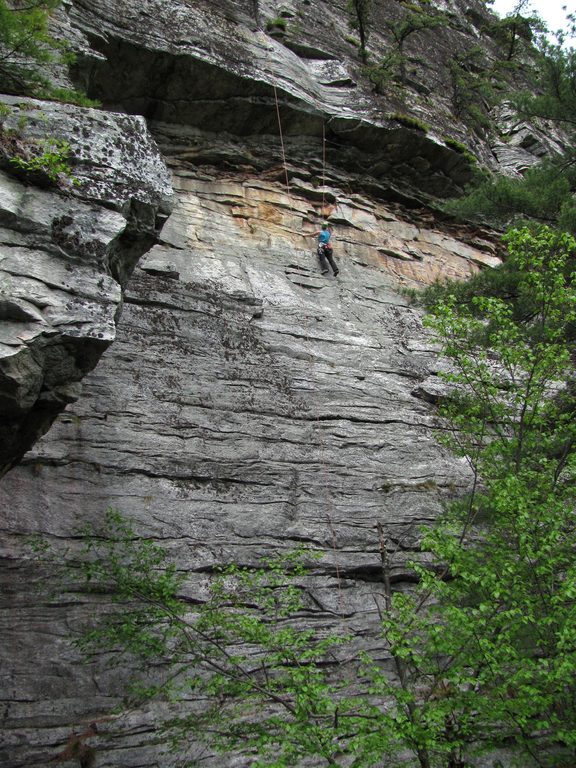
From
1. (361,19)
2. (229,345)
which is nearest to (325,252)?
(229,345)

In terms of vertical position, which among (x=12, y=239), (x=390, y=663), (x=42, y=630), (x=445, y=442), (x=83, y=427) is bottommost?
(x=42, y=630)

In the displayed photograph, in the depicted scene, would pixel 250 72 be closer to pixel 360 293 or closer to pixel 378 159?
pixel 378 159

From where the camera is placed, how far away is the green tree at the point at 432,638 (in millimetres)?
5938

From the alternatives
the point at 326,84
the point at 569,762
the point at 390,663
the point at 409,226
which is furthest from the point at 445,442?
the point at 326,84

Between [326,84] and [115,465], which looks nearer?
[115,465]

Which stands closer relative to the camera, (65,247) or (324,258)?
(65,247)

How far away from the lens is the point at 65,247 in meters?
6.97

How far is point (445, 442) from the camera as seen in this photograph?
9.12 meters

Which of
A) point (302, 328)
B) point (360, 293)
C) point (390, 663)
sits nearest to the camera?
point (390, 663)

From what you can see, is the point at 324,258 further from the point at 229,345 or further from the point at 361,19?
the point at 361,19

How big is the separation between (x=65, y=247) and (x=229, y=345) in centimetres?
458

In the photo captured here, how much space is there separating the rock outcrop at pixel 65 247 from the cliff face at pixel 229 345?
0.14 feet

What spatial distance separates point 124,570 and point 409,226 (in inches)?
429

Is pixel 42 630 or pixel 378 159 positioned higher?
pixel 378 159
